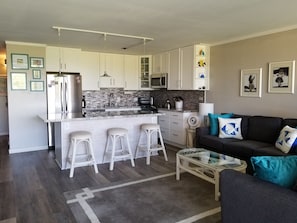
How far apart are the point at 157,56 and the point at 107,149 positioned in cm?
322

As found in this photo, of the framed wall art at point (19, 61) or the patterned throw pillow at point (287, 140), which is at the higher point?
the framed wall art at point (19, 61)

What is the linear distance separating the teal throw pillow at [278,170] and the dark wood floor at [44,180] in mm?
1916

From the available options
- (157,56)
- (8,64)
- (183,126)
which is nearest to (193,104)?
(183,126)

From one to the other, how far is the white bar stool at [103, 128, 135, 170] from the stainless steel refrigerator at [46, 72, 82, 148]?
5.39ft

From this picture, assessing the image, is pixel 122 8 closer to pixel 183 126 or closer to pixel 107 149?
pixel 107 149

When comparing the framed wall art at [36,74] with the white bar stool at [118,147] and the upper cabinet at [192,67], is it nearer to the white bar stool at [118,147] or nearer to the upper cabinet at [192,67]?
the white bar stool at [118,147]

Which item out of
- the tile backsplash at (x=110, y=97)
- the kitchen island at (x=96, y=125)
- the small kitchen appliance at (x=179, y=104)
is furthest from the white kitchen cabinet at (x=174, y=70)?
the tile backsplash at (x=110, y=97)

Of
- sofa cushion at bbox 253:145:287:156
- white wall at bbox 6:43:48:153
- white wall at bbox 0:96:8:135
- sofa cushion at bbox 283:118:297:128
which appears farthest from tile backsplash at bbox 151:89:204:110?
white wall at bbox 0:96:8:135

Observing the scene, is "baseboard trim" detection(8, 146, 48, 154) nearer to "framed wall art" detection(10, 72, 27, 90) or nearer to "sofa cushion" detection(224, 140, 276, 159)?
"framed wall art" detection(10, 72, 27, 90)

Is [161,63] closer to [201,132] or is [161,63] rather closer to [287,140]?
[201,132]

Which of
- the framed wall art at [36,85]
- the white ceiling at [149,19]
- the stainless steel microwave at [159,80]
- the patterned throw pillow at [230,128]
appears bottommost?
the patterned throw pillow at [230,128]

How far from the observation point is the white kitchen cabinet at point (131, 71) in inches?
269

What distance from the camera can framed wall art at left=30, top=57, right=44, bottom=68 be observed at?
17.3 ft

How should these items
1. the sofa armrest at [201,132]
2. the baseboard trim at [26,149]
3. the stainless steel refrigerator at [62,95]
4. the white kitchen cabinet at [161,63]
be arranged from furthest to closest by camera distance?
the white kitchen cabinet at [161,63]
the stainless steel refrigerator at [62,95]
the baseboard trim at [26,149]
the sofa armrest at [201,132]
